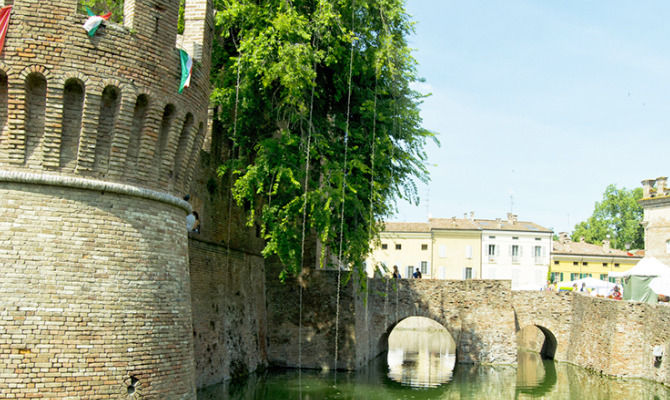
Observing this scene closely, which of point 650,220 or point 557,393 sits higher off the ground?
point 650,220

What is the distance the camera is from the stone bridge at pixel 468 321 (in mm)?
26656

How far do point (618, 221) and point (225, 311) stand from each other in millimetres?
60480

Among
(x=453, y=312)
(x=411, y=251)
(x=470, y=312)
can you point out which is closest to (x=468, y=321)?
(x=470, y=312)

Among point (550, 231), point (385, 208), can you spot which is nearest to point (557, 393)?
point (385, 208)

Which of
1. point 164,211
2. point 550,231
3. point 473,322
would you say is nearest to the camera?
point 164,211

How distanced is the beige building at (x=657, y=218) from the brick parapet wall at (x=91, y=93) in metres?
36.5

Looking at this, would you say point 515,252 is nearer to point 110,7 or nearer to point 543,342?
point 543,342

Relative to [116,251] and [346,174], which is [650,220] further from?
[116,251]

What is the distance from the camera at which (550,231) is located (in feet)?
200

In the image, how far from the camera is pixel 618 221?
72062 mm

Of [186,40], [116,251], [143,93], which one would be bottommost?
[116,251]

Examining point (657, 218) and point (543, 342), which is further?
point (657, 218)

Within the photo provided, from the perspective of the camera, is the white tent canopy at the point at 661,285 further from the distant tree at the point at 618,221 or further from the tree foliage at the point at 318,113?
the distant tree at the point at 618,221

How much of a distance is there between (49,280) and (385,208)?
1369 cm
